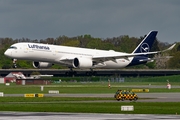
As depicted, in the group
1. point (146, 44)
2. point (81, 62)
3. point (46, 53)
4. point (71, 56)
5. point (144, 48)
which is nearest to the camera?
point (46, 53)

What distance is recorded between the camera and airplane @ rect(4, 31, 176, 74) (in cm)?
10650

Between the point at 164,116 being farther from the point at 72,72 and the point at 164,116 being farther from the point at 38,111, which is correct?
the point at 72,72

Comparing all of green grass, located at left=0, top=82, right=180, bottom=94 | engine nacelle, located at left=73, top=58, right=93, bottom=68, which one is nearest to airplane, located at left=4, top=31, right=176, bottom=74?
engine nacelle, located at left=73, top=58, right=93, bottom=68

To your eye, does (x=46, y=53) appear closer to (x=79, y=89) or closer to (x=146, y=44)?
(x=79, y=89)

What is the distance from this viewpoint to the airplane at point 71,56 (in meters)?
106

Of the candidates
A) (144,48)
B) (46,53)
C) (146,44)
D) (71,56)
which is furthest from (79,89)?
(146,44)

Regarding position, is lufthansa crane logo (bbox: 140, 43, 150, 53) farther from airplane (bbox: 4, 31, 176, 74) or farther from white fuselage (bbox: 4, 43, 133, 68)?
white fuselage (bbox: 4, 43, 133, 68)

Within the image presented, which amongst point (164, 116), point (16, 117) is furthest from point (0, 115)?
point (164, 116)

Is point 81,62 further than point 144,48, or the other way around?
point 144,48

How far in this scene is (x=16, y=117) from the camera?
136ft

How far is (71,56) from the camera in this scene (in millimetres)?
113875

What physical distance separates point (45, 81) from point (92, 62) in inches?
771

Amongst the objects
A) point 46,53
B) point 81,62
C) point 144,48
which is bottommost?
point 81,62

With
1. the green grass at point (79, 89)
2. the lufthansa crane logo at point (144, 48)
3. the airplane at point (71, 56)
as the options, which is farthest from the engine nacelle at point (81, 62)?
the lufthansa crane logo at point (144, 48)
